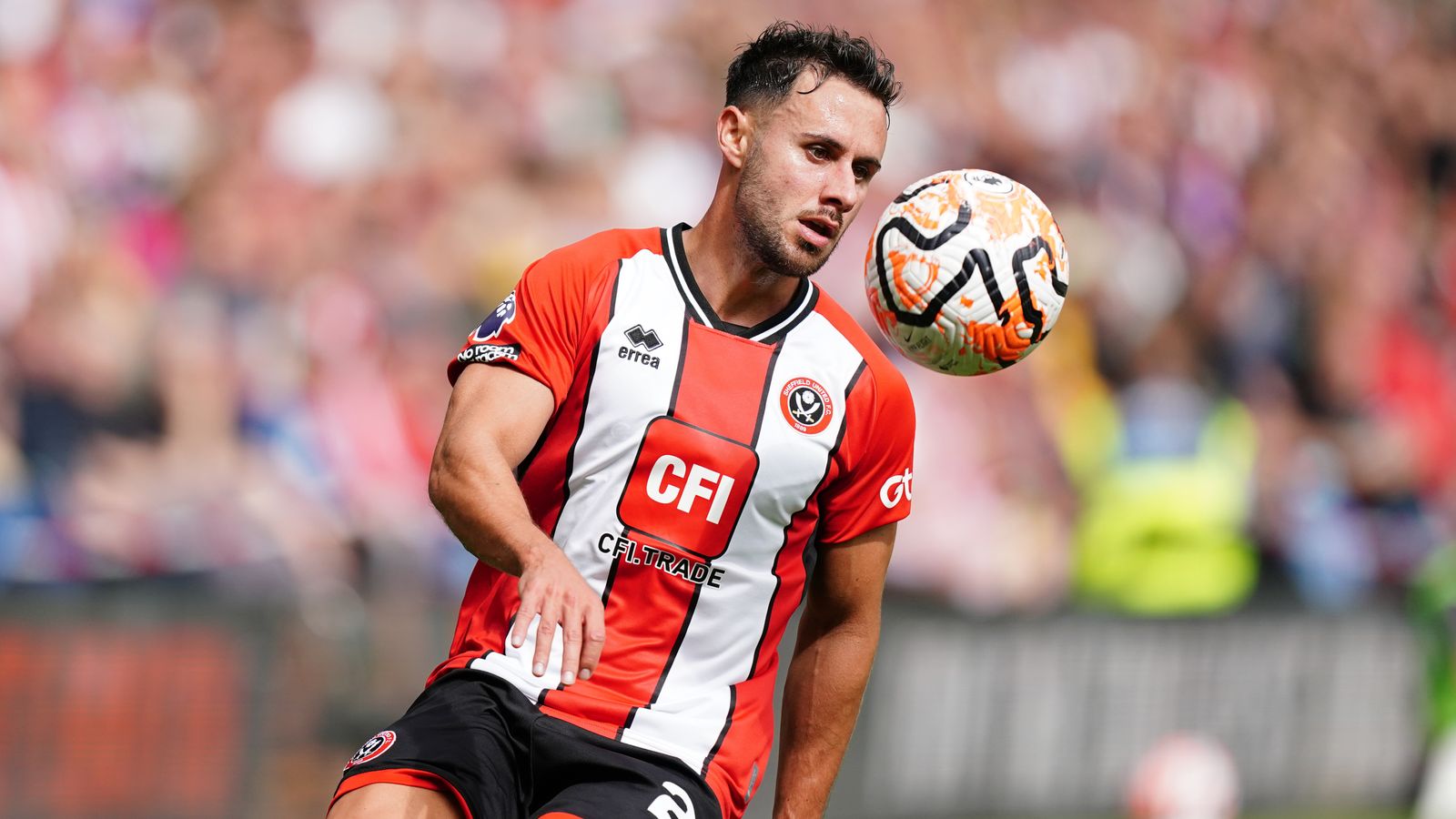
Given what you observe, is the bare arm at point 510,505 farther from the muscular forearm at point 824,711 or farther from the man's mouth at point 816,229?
the muscular forearm at point 824,711

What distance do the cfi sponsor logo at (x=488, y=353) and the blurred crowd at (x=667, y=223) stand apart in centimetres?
404

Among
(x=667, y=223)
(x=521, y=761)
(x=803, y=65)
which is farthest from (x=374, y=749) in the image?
(x=667, y=223)

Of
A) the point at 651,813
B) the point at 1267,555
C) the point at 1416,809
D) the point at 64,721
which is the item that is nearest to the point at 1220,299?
the point at 1267,555

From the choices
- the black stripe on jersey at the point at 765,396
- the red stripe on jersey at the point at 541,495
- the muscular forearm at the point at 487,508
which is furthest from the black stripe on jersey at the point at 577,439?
the black stripe on jersey at the point at 765,396

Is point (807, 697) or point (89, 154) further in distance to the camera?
point (89, 154)

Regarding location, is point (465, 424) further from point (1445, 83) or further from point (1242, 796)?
point (1445, 83)

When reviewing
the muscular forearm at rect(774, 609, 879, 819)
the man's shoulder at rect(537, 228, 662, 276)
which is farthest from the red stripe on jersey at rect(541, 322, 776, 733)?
the muscular forearm at rect(774, 609, 879, 819)

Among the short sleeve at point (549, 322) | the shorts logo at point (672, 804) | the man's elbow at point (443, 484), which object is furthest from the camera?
the short sleeve at point (549, 322)

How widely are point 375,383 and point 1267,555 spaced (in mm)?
6954

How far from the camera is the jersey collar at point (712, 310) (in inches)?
194

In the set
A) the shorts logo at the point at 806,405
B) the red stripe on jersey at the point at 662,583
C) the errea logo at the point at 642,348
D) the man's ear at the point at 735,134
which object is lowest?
the red stripe on jersey at the point at 662,583

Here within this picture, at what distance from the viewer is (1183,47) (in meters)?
15.6

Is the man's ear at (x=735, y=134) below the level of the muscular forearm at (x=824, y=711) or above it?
above

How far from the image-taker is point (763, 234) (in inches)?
194
